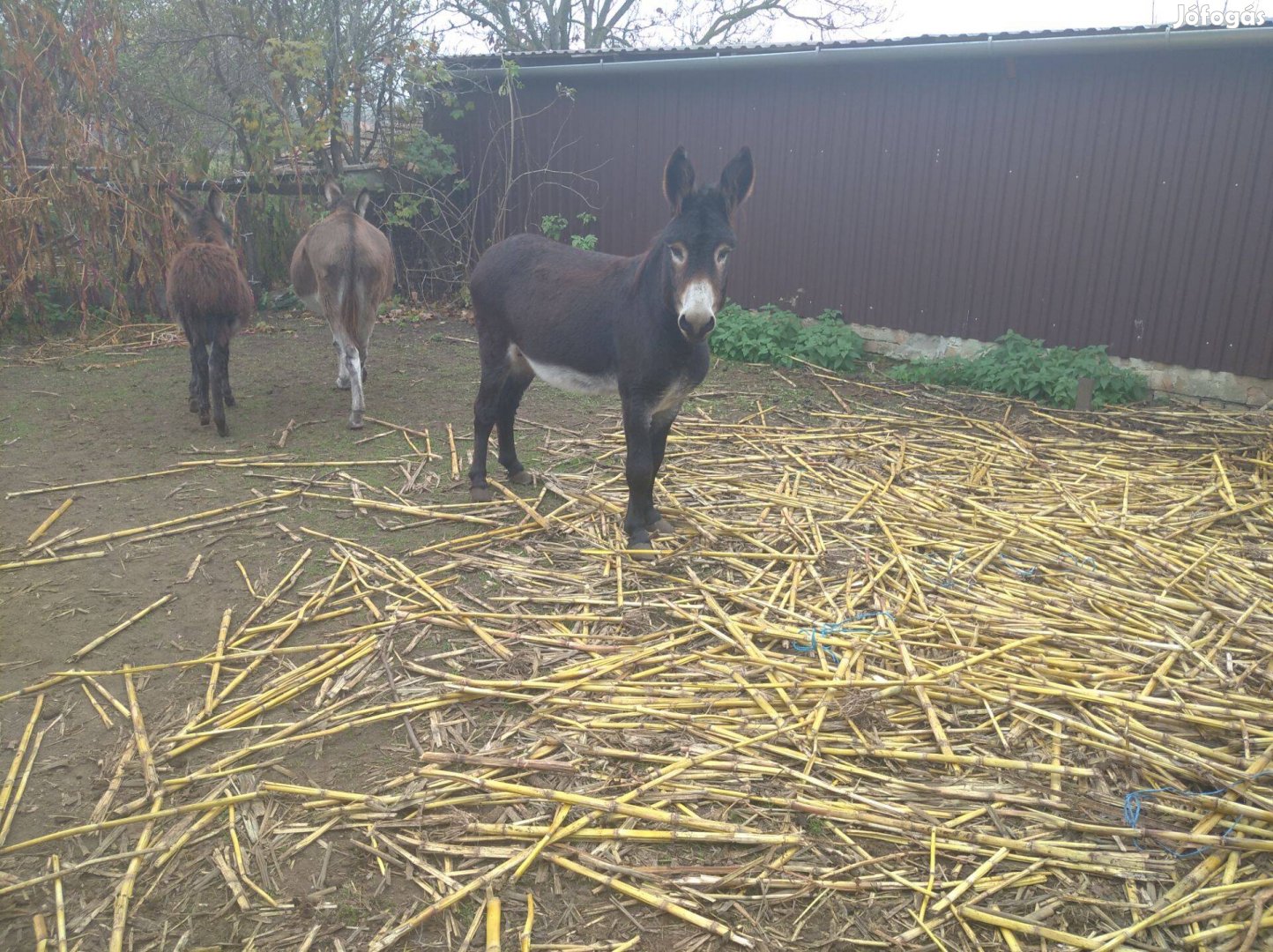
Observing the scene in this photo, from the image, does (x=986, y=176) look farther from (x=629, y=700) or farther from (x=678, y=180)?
(x=629, y=700)

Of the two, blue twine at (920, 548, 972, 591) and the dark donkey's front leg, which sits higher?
the dark donkey's front leg

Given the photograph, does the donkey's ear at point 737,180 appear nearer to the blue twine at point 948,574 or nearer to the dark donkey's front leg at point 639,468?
the dark donkey's front leg at point 639,468

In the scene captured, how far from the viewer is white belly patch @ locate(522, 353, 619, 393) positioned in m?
4.95

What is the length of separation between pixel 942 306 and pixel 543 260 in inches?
219

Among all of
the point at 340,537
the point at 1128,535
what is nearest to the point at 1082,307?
the point at 1128,535

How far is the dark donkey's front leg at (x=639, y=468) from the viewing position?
15.2 feet

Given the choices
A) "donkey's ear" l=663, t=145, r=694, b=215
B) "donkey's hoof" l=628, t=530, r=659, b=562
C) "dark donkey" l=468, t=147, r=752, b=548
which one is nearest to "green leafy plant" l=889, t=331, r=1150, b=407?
"dark donkey" l=468, t=147, r=752, b=548

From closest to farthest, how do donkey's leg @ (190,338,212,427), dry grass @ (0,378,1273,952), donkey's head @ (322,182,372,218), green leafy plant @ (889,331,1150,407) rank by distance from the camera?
dry grass @ (0,378,1273,952) < donkey's leg @ (190,338,212,427) < donkey's head @ (322,182,372,218) < green leafy plant @ (889,331,1150,407)

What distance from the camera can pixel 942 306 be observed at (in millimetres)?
9227

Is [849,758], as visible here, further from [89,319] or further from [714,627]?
[89,319]

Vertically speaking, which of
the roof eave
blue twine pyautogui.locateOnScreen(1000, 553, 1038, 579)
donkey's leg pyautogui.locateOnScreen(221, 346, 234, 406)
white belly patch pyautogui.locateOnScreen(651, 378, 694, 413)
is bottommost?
blue twine pyautogui.locateOnScreen(1000, 553, 1038, 579)

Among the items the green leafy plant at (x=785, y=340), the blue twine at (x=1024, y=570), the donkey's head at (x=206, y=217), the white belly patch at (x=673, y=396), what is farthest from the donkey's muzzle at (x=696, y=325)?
the green leafy plant at (x=785, y=340)

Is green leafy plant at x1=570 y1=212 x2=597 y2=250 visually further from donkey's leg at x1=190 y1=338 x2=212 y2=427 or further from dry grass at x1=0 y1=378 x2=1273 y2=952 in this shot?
dry grass at x1=0 y1=378 x2=1273 y2=952

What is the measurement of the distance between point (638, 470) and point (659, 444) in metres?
0.30
